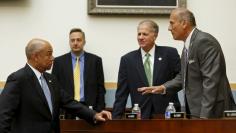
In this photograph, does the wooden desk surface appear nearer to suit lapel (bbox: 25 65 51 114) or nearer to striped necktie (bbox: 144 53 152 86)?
suit lapel (bbox: 25 65 51 114)

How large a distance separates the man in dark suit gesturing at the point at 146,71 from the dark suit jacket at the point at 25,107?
4.24ft

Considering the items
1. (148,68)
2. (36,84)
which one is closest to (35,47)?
(36,84)

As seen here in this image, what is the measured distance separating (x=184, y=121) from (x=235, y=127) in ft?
1.29

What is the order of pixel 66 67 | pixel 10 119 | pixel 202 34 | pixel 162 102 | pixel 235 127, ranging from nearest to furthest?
1. pixel 235 127
2. pixel 10 119
3. pixel 202 34
4. pixel 162 102
5. pixel 66 67

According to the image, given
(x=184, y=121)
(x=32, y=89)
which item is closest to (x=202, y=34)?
(x=184, y=121)

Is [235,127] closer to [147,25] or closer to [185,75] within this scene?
[185,75]

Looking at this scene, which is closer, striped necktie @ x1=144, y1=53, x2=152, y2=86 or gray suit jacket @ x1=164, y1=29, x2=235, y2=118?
gray suit jacket @ x1=164, y1=29, x2=235, y2=118

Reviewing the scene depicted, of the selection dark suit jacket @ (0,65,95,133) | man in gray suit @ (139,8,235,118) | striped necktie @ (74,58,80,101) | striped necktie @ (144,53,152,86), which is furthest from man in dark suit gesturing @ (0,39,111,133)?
striped necktie @ (74,58,80,101)

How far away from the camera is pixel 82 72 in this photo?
7215mm

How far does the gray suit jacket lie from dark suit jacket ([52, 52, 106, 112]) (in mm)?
2144

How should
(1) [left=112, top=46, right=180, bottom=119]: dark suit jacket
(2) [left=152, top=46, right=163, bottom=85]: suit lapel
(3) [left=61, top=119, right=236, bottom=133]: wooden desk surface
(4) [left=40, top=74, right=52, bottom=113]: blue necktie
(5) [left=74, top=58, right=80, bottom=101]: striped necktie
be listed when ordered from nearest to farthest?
(3) [left=61, top=119, right=236, bottom=133]: wooden desk surface, (4) [left=40, top=74, right=52, bottom=113]: blue necktie, (1) [left=112, top=46, right=180, bottom=119]: dark suit jacket, (2) [left=152, top=46, right=163, bottom=85]: suit lapel, (5) [left=74, top=58, right=80, bottom=101]: striped necktie

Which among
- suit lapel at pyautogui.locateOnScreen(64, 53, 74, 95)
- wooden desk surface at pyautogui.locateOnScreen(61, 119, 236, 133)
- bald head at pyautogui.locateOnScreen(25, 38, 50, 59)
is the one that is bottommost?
wooden desk surface at pyautogui.locateOnScreen(61, 119, 236, 133)

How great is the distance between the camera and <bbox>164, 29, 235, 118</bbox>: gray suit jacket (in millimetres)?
4879

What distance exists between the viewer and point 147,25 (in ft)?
21.0
